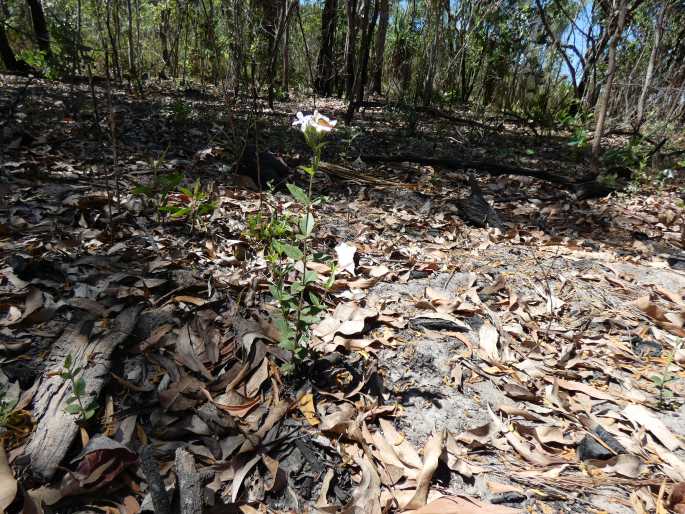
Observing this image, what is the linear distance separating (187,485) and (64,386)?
0.56m

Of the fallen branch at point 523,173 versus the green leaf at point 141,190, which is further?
the fallen branch at point 523,173

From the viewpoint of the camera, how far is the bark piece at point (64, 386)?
1.10 m

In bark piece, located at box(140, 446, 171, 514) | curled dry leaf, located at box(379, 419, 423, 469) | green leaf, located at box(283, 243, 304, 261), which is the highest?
green leaf, located at box(283, 243, 304, 261)

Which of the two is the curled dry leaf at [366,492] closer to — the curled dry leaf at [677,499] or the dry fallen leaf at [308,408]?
the dry fallen leaf at [308,408]

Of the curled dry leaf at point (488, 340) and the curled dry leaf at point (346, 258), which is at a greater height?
the curled dry leaf at point (346, 258)

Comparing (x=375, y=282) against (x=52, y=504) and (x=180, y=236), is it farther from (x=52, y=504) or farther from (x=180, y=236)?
(x=52, y=504)

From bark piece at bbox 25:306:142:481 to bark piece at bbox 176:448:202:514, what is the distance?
1.11 feet

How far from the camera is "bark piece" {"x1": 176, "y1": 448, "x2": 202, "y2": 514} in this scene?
100cm

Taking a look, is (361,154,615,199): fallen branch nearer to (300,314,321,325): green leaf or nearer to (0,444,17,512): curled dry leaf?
(300,314,321,325): green leaf

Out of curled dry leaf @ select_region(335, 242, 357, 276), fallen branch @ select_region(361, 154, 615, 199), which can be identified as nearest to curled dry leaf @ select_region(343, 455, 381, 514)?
curled dry leaf @ select_region(335, 242, 357, 276)

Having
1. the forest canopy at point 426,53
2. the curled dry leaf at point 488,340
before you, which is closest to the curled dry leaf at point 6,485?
the curled dry leaf at point 488,340

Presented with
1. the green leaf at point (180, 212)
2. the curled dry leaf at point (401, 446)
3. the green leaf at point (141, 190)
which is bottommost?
the curled dry leaf at point (401, 446)

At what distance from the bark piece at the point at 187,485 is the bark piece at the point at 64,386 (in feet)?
1.11

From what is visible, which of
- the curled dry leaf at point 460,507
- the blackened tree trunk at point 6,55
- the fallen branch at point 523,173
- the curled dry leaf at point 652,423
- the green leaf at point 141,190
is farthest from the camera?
the blackened tree trunk at point 6,55
